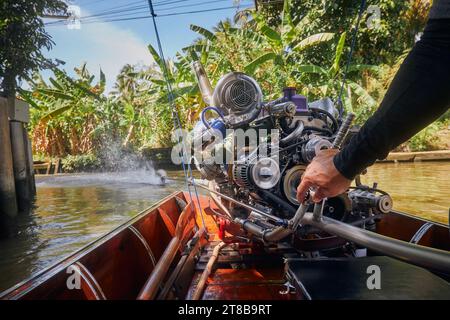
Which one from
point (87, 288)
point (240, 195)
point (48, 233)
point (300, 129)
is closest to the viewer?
point (87, 288)

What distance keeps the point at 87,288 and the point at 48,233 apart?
6426 millimetres

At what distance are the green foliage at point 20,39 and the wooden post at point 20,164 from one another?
1.94 metres

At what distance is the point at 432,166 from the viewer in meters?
14.0

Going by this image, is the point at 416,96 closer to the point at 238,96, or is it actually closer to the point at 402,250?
the point at 402,250

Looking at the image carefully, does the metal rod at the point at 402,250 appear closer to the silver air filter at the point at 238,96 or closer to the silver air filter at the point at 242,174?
the silver air filter at the point at 242,174

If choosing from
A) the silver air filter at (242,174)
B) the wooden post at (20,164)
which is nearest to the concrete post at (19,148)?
the wooden post at (20,164)

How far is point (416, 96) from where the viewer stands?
88cm

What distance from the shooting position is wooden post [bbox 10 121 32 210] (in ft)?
29.1

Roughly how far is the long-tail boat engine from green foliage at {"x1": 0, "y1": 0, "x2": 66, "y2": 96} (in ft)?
31.1

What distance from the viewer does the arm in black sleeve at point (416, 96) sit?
2.81 ft

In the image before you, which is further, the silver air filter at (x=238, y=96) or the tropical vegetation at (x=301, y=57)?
the tropical vegetation at (x=301, y=57)

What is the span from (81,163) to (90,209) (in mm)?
13528

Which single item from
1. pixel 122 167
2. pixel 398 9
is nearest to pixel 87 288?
pixel 398 9
